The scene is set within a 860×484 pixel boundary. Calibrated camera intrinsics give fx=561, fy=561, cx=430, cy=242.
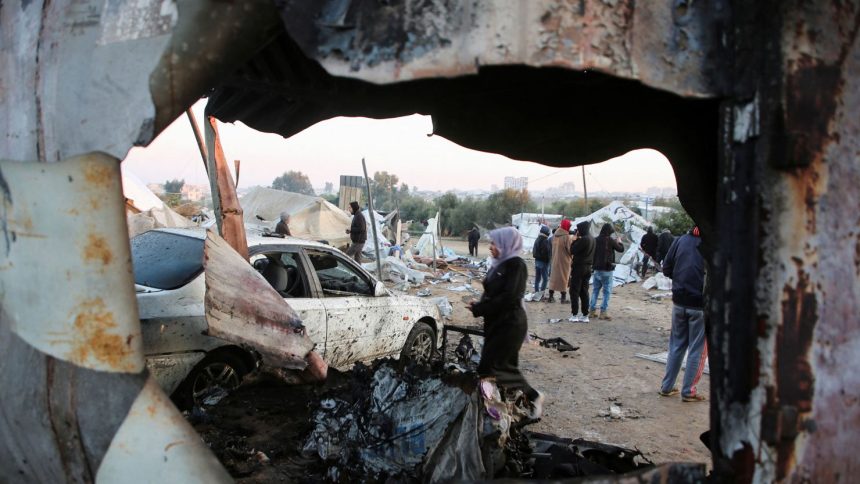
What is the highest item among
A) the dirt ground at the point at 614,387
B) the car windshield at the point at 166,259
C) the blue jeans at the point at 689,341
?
the car windshield at the point at 166,259

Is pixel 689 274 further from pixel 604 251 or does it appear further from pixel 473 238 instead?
pixel 473 238

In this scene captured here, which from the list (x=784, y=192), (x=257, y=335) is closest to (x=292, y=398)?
(x=257, y=335)

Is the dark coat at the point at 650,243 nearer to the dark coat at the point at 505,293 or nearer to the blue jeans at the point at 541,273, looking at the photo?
the blue jeans at the point at 541,273

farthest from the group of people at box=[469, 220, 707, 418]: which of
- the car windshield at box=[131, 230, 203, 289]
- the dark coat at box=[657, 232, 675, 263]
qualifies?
the dark coat at box=[657, 232, 675, 263]

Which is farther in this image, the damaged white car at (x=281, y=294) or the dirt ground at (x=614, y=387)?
the dirt ground at (x=614, y=387)

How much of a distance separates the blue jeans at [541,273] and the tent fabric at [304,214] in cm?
851

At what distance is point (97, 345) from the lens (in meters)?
2.07

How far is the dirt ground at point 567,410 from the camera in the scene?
12.9 feet

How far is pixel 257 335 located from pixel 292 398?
1.33 metres

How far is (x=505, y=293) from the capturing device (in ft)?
15.3

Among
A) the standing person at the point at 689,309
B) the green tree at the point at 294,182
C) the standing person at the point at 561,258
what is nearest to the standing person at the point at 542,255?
the standing person at the point at 561,258

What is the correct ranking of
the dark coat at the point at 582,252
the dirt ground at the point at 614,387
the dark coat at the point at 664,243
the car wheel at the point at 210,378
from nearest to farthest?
the car wheel at the point at 210,378, the dirt ground at the point at 614,387, the dark coat at the point at 582,252, the dark coat at the point at 664,243

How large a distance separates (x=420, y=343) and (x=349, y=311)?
1.45m

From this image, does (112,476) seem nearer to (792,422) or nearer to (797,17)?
(792,422)
